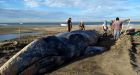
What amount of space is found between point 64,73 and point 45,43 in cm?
174

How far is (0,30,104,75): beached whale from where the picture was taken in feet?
38.1

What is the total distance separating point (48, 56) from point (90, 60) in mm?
2422

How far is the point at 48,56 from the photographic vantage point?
13.0 metres

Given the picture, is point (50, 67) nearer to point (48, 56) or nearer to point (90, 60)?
point (48, 56)

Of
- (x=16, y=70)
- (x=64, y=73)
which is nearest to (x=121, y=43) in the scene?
(x=64, y=73)

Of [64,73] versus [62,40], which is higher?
[62,40]

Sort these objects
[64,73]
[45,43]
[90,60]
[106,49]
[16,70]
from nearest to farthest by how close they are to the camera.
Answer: [16,70] → [64,73] → [45,43] → [90,60] → [106,49]

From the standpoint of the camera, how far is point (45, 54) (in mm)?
12867

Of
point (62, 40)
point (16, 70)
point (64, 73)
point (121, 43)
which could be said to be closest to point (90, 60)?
point (62, 40)

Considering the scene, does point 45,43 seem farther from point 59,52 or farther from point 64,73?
point 64,73

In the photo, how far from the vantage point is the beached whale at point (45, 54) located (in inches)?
457

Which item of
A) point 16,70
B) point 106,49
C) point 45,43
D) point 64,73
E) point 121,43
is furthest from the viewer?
point 121,43

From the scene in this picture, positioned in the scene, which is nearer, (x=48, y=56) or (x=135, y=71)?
(x=135, y=71)

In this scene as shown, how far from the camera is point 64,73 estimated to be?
40.4 feet
